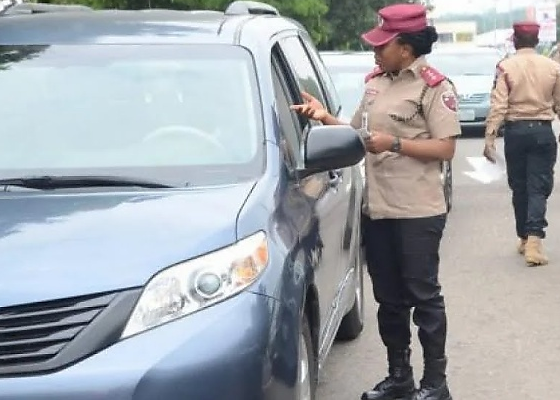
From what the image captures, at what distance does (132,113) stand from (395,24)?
1250 millimetres

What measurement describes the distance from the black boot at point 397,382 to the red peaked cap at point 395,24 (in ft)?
5.00

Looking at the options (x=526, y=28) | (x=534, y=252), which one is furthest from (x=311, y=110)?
(x=534, y=252)

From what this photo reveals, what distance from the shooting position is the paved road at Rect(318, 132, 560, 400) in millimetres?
6562

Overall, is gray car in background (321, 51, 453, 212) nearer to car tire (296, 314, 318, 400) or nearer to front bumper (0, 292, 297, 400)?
car tire (296, 314, 318, 400)

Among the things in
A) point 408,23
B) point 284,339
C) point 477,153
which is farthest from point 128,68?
point 477,153

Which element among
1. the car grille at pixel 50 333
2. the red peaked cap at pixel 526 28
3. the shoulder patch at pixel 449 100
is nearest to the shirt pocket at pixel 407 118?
A: the shoulder patch at pixel 449 100

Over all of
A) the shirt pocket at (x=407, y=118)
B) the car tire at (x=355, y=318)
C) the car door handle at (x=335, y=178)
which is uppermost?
the shirt pocket at (x=407, y=118)

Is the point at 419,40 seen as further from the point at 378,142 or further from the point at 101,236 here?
the point at 101,236

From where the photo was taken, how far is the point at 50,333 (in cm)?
386

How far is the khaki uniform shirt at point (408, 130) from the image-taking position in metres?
5.63

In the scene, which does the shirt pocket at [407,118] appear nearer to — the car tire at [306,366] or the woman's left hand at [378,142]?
the woman's left hand at [378,142]

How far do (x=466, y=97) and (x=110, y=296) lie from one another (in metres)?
22.2

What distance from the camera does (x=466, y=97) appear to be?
2562 centimetres

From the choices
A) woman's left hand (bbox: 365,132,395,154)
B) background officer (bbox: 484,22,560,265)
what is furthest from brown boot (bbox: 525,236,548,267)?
woman's left hand (bbox: 365,132,395,154)
